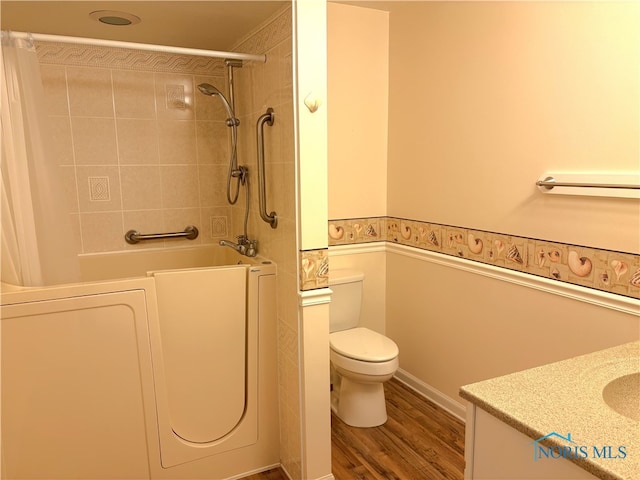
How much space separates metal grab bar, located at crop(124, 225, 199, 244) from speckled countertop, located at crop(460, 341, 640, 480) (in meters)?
2.14

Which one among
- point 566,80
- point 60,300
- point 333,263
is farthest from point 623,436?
point 333,263

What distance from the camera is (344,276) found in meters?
2.80

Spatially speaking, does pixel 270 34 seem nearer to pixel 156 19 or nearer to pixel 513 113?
pixel 156 19

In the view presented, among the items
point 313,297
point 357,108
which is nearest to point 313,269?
point 313,297

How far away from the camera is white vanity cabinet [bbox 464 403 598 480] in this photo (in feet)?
3.05

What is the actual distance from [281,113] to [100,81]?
123 cm

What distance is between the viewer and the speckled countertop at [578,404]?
87cm

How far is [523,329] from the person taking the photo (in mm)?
2223

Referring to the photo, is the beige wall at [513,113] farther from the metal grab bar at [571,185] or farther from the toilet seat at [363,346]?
the toilet seat at [363,346]

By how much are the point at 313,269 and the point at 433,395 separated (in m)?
1.34

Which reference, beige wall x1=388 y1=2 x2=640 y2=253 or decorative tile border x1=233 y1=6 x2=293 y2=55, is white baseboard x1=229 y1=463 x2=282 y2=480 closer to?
beige wall x1=388 y1=2 x2=640 y2=253

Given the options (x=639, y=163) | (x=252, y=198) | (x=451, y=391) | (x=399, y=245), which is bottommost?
(x=451, y=391)

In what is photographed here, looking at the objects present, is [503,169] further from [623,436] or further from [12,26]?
[12,26]

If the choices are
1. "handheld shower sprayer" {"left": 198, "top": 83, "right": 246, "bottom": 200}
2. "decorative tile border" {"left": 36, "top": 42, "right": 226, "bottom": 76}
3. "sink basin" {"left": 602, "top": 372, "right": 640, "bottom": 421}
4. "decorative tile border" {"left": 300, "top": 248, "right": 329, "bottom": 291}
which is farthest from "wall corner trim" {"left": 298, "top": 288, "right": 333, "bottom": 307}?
"decorative tile border" {"left": 36, "top": 42, "right": 226, "bottom": 76}
